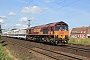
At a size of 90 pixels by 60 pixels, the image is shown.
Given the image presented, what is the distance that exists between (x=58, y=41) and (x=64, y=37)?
105 centimetres

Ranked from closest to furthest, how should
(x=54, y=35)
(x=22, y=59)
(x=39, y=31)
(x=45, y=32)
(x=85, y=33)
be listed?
(x=22, y=59), (x=54, y=35), (x=45, y=32), (x=39, y=31), (x=85, y=33)

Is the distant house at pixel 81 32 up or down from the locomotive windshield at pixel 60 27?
up

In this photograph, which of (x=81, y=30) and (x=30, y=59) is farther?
(x=81, y=30)

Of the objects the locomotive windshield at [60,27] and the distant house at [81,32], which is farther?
the distant house at [81,32]

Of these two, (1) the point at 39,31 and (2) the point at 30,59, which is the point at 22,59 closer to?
(2) the point at 30,59

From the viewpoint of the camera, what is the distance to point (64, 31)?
2748 cm

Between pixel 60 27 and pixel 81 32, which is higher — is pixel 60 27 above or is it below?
A: below

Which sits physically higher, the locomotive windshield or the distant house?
the distant house

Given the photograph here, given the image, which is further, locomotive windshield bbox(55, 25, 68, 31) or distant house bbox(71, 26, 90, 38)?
distant house bbox(71, 26, 90, 38)

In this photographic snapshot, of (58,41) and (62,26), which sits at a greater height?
(62,26)

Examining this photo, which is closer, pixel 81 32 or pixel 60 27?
pixel 60 27

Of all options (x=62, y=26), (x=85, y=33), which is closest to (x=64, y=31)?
(x=62, y=26)

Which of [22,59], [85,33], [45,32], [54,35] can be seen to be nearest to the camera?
[22,59]

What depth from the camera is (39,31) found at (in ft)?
112
